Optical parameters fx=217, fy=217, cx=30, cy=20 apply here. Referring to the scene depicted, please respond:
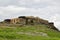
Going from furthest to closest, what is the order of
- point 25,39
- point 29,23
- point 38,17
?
point 38,17, point 29,23, point 25,39

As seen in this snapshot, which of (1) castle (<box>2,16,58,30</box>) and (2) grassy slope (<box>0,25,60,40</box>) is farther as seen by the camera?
(1) castle (<box>2,16,58,30</box>)

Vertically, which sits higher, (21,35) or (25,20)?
(25,20)

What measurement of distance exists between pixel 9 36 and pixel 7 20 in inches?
1924

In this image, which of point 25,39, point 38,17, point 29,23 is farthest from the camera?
point 38,17

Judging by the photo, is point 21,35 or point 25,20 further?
point 25,20

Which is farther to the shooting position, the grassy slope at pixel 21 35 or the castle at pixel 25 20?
the castle at pixel 25 20

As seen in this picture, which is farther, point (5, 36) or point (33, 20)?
point (33, 20)

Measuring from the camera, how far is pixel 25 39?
59.3 metres

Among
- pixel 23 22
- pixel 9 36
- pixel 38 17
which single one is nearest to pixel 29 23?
pixel 23 22

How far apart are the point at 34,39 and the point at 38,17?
53.9m

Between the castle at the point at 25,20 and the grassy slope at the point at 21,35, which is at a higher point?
the castle at the point at 25,20

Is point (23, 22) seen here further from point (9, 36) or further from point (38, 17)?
point (9, 36)

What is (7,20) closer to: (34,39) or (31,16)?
(31,16)

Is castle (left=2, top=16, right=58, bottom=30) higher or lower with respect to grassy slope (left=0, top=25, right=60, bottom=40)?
higher
